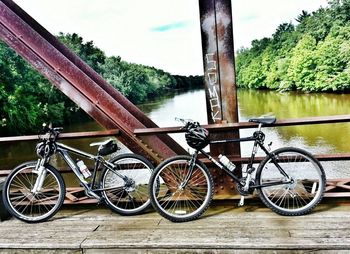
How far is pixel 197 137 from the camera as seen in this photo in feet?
11.6

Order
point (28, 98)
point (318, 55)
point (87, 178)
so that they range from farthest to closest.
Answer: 1. point (318, 55)
2. point (28, 98)
3. point (87, 178)

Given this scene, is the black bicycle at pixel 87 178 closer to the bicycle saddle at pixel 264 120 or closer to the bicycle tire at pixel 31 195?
the bicycle tire at pixel 31 195

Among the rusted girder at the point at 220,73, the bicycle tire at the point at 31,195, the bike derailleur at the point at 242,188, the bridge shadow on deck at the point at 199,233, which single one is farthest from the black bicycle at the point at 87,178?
the bike derailleur at the point at 242,188

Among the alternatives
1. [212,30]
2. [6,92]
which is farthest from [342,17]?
[212,30]

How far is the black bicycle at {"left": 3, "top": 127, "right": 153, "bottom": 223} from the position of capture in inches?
148

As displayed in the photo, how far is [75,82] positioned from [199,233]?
191 centimetres

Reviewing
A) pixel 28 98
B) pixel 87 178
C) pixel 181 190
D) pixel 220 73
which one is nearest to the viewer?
pixel 181 190

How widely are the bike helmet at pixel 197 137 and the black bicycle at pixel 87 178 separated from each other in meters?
0.52

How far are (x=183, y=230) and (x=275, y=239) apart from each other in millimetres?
780

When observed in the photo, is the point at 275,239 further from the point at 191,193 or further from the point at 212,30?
the point at 212,30

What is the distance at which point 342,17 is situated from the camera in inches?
1515

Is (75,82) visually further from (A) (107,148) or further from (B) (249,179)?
(B) (249,179)

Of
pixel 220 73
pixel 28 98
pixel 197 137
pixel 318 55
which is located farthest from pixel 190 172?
pixel 318 55

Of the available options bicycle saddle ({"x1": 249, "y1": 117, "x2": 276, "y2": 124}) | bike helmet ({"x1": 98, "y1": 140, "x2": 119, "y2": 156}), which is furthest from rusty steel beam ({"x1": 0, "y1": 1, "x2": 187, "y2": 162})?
bicycle saddle ({"x1": 249, "y1": 117, "x2": 276, "y2": 124})
